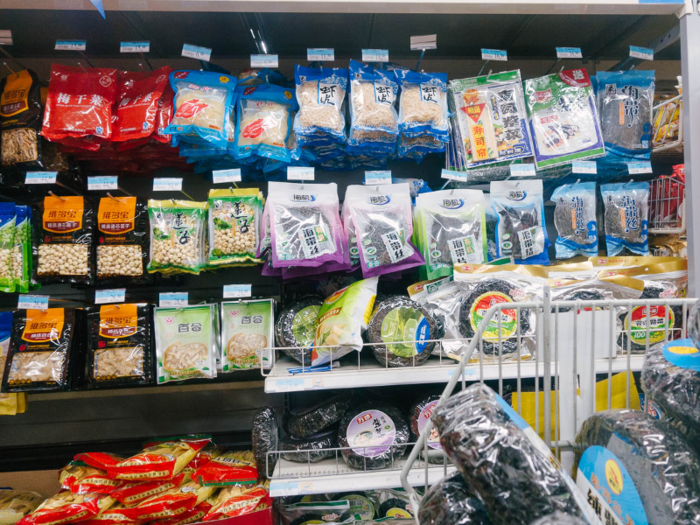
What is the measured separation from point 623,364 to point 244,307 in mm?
1378

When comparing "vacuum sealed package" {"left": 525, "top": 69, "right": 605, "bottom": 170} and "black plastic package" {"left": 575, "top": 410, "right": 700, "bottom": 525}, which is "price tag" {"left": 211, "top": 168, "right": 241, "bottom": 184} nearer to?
"vacuum sealed package" {"left": 525, "top": 69, "right": 605, "bottom": 170}

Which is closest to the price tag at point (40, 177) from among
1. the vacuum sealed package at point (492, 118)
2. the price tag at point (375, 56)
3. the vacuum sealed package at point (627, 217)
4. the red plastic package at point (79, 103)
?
the red plastic package at point (79, 103)

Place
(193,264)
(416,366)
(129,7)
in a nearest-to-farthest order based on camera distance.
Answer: (129,7) < (416,366) < (193,264)

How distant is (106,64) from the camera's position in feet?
6.63

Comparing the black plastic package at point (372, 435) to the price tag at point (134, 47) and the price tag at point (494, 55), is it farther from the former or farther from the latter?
the price tag at point (134, 47)

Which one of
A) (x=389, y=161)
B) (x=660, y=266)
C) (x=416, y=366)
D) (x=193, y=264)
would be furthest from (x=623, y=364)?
(x=193, y=264)

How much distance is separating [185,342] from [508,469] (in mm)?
1432

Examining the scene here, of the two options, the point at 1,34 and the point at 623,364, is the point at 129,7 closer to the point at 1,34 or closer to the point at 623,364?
the point at 1,34

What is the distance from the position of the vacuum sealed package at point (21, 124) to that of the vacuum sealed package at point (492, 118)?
5.52 ft

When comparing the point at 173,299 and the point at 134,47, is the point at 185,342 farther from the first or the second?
the point at 134,47

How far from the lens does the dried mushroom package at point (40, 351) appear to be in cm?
164

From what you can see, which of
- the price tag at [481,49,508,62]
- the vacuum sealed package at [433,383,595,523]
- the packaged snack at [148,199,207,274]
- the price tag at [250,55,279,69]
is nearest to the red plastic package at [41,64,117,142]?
the packaged snack at [148,199,207,274]

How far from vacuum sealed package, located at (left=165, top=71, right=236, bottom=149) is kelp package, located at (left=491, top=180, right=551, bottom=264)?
1.12 meters

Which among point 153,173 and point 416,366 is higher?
point 153,173
